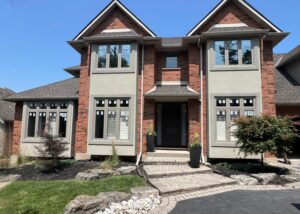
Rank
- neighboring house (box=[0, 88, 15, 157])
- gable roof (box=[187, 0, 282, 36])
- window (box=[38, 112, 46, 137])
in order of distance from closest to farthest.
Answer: gable roof (box=[187, 0, 282, 36]) → window (box=[38, 112, 46, 137]) → neighboring house (box=[0, 88, 15, 157])

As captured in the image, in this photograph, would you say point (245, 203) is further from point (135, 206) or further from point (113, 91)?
point (113, 91)

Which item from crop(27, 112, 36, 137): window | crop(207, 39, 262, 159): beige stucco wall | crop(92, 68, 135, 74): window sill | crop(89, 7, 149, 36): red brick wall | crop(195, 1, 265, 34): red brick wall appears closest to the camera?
crop(207, 39, 262, 159): beige stucco wall

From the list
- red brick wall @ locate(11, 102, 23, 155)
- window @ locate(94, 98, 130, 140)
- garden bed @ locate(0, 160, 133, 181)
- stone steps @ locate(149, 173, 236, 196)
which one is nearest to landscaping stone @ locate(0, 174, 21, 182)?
garden bed @ locate(0, 160, 133, 181)

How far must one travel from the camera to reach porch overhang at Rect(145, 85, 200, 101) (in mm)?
13531

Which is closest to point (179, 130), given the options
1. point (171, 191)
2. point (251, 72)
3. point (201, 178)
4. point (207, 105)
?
point (207, 105)

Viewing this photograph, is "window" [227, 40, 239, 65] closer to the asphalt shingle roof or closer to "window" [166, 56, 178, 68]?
"window" [166, 56, 178, 68]

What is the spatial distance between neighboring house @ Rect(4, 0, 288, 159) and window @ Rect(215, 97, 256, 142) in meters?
0.05

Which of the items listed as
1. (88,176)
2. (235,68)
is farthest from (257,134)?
(88,176)

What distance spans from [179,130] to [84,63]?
6923mm

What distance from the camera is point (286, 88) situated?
15812mm

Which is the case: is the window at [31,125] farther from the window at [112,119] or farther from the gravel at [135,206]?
the gravel at [135,206]

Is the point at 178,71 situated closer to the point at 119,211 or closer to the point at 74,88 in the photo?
the point at 74,88

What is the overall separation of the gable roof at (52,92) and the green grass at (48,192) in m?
6.65

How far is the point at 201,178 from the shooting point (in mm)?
9508
